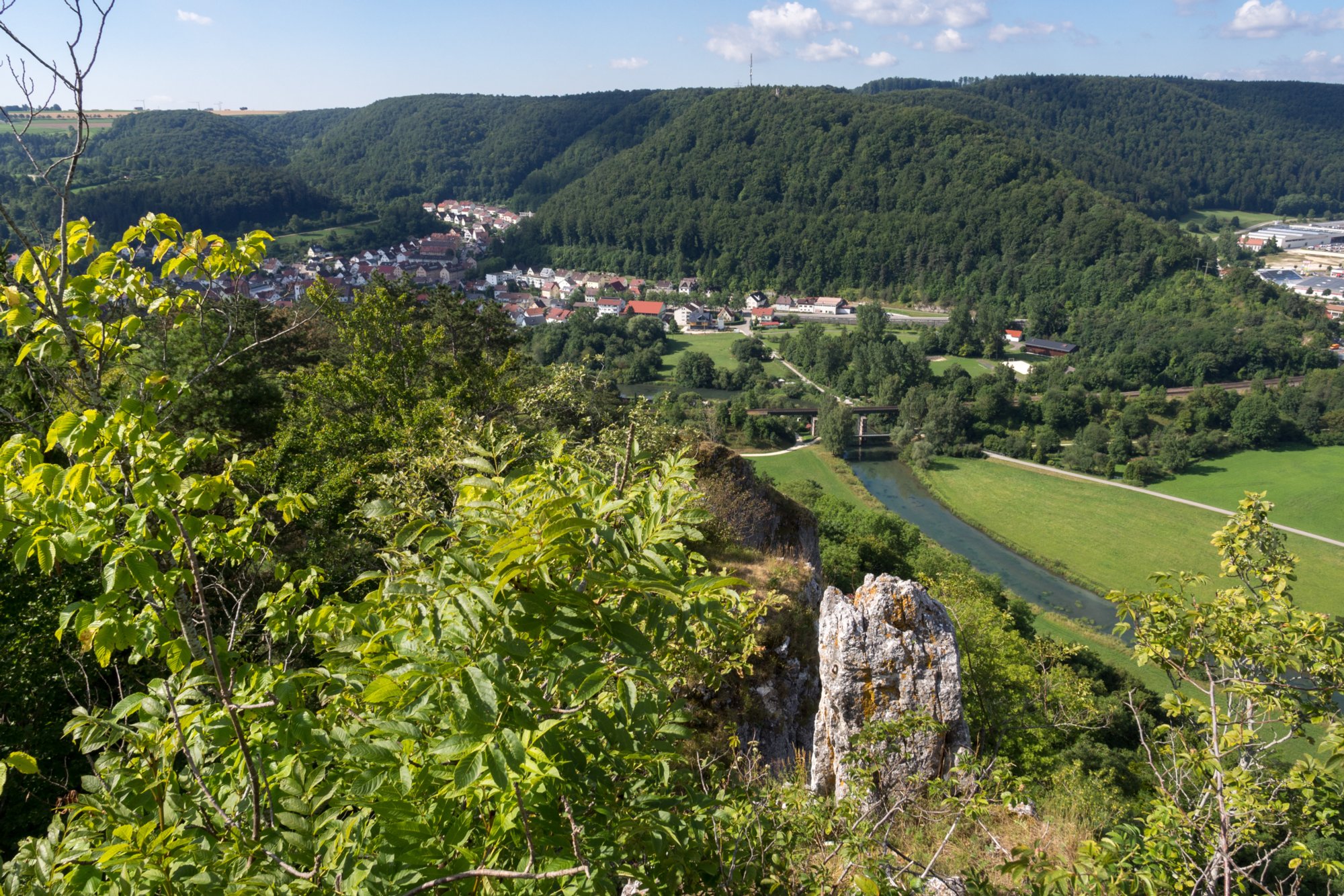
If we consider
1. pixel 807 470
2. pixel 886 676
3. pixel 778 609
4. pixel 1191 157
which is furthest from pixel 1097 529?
pixel 1191 157

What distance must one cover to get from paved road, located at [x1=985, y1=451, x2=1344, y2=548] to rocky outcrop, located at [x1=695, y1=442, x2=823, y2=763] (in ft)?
123

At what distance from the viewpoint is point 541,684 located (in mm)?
2605

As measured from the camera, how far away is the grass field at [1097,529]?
37469 millimetres

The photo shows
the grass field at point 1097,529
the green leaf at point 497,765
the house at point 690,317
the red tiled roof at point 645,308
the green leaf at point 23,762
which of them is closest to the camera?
the green leaf at point 497,765

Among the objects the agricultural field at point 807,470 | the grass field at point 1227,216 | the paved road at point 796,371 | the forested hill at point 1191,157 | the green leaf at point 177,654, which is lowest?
the agricultural field at point 807,470

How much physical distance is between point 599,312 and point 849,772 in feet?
329

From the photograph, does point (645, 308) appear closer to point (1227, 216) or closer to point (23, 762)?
point (23, 762)

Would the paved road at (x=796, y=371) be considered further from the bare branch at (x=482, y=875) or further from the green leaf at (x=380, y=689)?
the green leaf at (x=380, y=689)

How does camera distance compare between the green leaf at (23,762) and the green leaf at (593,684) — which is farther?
the green leaf at (23,762)

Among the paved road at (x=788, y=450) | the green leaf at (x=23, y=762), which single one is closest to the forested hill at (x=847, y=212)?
the paved road at (x=788, y=450)

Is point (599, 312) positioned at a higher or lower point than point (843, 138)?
lower

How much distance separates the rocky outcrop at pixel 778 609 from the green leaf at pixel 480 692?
257 inches

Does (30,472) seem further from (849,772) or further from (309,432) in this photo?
(309,432)

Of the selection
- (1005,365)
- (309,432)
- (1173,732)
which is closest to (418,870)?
(1173,732)
